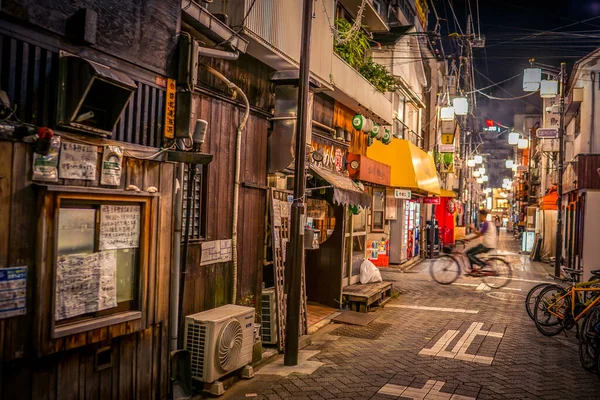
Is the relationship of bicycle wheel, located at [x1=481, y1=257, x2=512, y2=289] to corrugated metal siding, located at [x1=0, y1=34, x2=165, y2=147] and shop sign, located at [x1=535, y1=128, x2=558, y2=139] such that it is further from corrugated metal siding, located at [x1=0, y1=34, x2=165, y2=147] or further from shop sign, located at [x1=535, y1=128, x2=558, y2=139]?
corrugated metal siding, located at [x1=0, y1=34, x2=165, y2=147]

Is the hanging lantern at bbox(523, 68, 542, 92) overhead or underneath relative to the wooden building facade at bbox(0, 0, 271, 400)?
overhead

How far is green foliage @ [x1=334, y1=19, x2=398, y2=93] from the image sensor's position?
1515 cm

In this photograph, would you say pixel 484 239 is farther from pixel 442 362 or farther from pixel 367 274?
pixel 442 362

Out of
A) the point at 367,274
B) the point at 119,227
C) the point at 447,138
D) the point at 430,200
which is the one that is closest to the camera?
the point at 119,227

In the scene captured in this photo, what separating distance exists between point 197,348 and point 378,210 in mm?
14770

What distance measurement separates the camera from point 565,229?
91.4 feet

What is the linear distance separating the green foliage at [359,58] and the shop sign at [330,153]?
2591 mm

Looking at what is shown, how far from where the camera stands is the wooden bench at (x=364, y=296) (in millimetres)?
13719

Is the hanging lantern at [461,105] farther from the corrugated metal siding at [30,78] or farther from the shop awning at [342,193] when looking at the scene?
the corrugated metal siding at [30,78]

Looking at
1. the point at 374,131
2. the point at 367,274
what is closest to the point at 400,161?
the point at 374,131

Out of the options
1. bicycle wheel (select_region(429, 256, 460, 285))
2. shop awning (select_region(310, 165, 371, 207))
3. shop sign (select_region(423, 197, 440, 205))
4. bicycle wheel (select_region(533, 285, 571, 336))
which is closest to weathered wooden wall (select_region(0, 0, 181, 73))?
shop awning (select_region(310, 165, 371, 207))

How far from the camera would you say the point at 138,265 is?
659cm

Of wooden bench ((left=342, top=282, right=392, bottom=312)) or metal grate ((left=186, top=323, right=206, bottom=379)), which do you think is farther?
wooden bench ((left=342, top=282, right=392, bottom=312))

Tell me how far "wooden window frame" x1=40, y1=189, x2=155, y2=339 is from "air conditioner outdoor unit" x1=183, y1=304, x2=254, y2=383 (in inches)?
47.0
